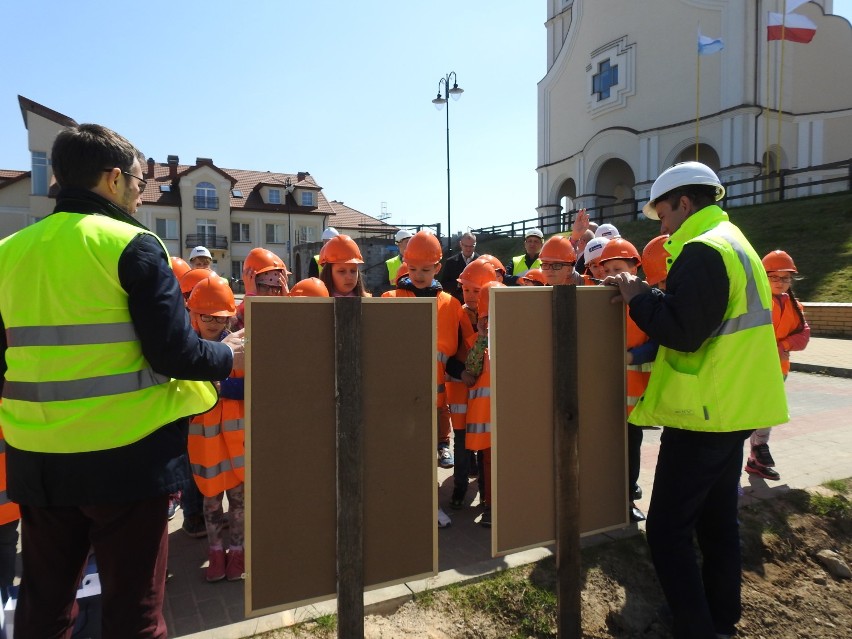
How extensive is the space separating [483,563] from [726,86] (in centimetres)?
2601

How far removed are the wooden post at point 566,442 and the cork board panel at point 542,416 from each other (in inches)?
1.3

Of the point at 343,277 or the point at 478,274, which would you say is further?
the point at 343,277

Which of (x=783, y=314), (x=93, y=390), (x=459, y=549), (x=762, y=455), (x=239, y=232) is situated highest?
(x=239, y=232)

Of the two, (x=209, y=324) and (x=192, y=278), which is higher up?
(x=192, y=278)

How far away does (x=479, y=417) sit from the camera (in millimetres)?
3982

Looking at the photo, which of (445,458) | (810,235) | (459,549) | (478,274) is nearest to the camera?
(459,549)

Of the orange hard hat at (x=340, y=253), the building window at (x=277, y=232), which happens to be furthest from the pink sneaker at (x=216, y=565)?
the building window at (x=277, y=232)

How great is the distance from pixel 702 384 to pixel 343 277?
2449 mm

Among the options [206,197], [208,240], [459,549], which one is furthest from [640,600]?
[206,197]

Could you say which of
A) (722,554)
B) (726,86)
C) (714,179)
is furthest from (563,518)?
(726,86)

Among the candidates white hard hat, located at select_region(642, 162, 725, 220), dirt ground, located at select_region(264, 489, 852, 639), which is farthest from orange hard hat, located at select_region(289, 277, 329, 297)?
white hard hat, located at select_region(642, 162, 725, 220)

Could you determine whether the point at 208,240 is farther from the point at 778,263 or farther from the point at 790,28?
the point at 778,263

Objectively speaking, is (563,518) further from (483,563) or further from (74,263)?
(74,263)

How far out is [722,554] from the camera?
9.23 feet
